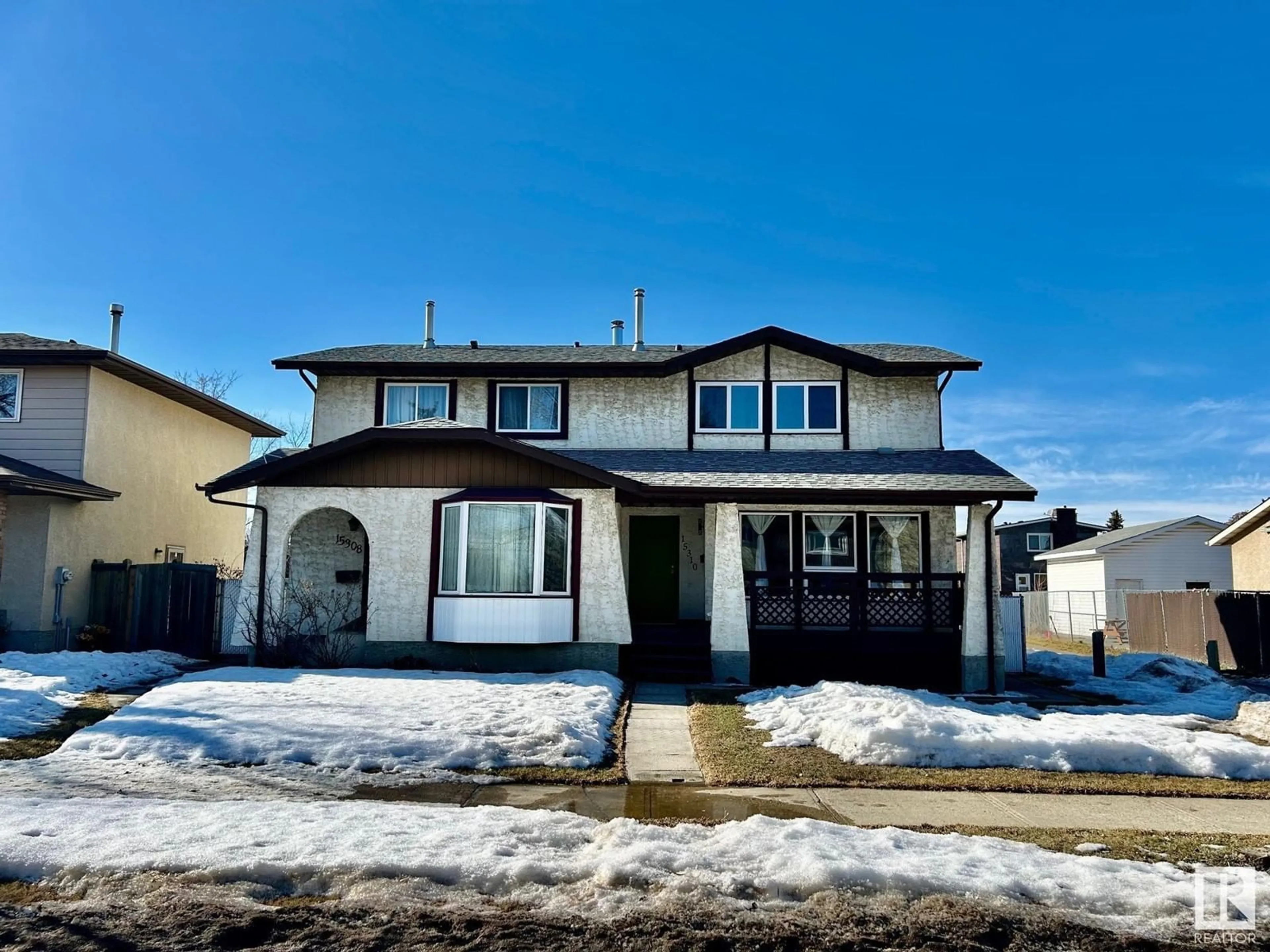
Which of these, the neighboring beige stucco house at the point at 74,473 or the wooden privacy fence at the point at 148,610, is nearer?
the neighboring beige stucco house at the point at 74,473

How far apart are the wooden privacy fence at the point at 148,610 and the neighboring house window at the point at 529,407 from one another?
6183 mm

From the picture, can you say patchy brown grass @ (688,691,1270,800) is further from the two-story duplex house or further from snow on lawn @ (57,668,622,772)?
the two-story duplex house

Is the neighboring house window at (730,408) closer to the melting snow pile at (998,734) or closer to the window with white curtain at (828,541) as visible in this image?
the window with white curtain at (828,541)

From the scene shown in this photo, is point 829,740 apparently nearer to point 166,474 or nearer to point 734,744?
point 734,744

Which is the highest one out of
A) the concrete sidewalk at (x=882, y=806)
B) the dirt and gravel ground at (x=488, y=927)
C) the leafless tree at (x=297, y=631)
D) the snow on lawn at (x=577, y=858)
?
the leafless tree at (x=297, y=631)

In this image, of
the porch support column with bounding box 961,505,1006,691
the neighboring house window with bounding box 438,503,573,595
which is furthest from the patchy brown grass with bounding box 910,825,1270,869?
the neighboring house window with bounding box 438,503,573,595

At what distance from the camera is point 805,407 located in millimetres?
16797

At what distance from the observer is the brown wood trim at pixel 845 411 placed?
16578mm

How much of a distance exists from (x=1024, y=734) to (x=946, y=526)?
6835mm

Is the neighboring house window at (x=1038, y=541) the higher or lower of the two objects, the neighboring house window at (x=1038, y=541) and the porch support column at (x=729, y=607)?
the higher

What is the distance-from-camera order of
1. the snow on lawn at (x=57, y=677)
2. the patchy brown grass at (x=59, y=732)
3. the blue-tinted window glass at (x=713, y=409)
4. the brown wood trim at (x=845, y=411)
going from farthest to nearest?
the blue-tinted window glass at (x=713, y=409) → the brown wood trim at (x=845, y=411) → the snow on lawn at (x=57, y=677) → the patchy brown grass at (x=59, y=732)

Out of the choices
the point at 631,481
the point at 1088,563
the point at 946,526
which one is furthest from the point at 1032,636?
the point at 631,481

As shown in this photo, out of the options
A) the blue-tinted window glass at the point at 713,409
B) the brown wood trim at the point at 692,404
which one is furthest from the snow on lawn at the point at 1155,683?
the brown wood trim at the point at 692,404

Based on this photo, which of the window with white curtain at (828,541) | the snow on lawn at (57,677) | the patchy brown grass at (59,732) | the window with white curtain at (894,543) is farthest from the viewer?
the window with white curtain at (828,541)
